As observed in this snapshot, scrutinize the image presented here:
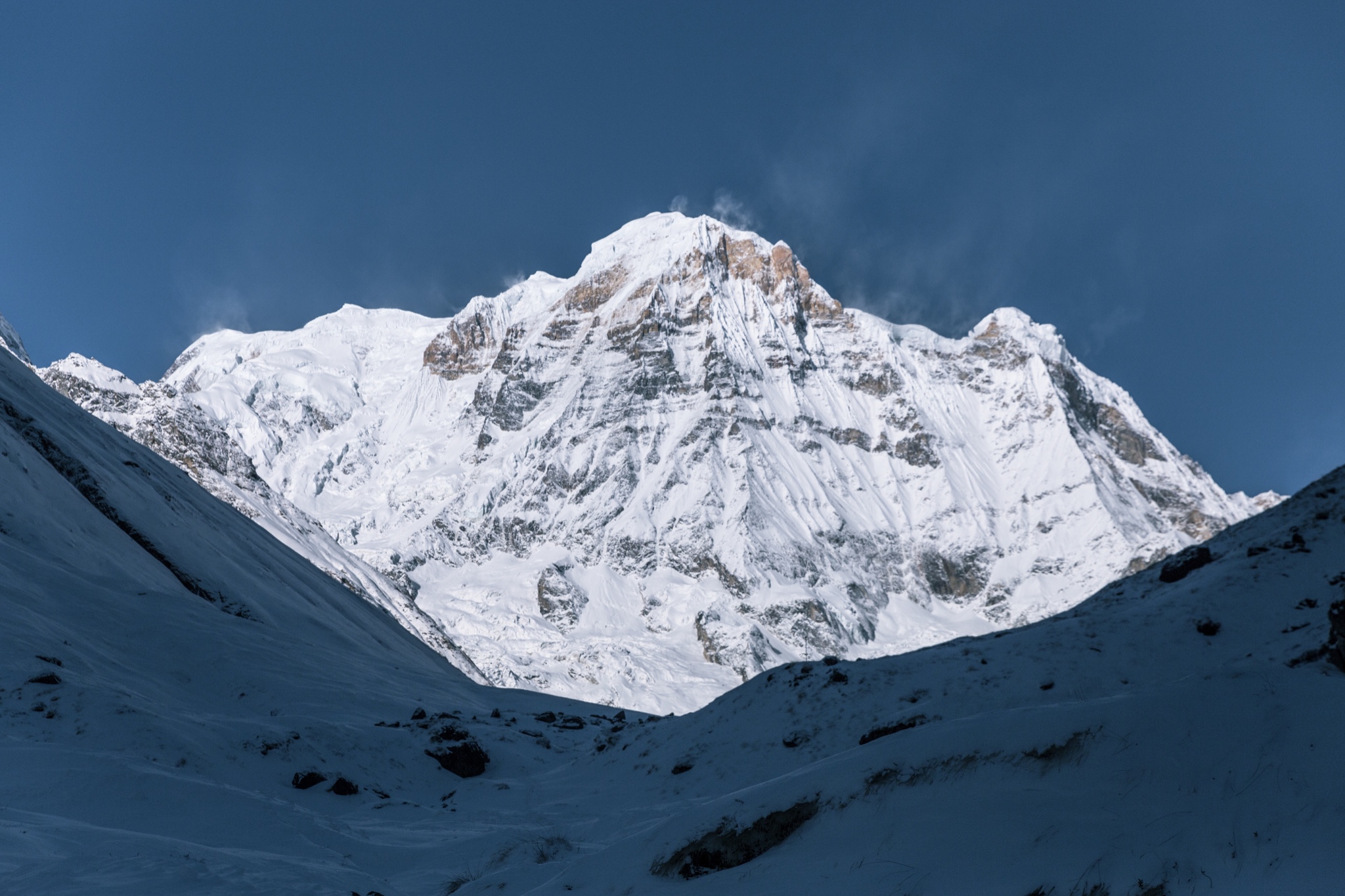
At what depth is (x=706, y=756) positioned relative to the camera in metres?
21.0

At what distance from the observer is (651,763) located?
71.6ft

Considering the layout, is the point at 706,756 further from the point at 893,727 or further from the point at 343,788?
the point at 343,788

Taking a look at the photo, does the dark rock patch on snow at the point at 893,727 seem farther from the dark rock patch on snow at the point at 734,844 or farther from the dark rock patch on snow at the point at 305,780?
the dark rock patch on snow at the point at 305,780

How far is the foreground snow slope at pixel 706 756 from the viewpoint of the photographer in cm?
809

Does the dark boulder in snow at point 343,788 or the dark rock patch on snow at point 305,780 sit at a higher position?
the dark rock patch on snow at point 305,780

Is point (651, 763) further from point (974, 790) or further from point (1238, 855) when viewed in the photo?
point (1238, 855)

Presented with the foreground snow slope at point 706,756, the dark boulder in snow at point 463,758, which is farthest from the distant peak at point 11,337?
the dark boulder in snow at point 463,758

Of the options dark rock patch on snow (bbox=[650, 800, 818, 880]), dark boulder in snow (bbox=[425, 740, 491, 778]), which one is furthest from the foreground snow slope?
dark boulder in snow (bbox=[425, 740, 491, 778])

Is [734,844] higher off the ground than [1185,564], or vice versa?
[1185,564]

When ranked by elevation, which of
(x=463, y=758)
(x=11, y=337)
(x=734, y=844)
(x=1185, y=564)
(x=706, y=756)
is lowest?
(x=734, y=844)

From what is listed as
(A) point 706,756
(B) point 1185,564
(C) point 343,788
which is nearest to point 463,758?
(C) point 343,788

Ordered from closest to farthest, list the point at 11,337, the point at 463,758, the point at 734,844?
1. the point at 734,844
2. the point at 463,758
3. the point at 11,337

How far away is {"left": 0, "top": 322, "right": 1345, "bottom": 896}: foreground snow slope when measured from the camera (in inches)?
319

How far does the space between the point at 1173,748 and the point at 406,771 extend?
57.9 ft
